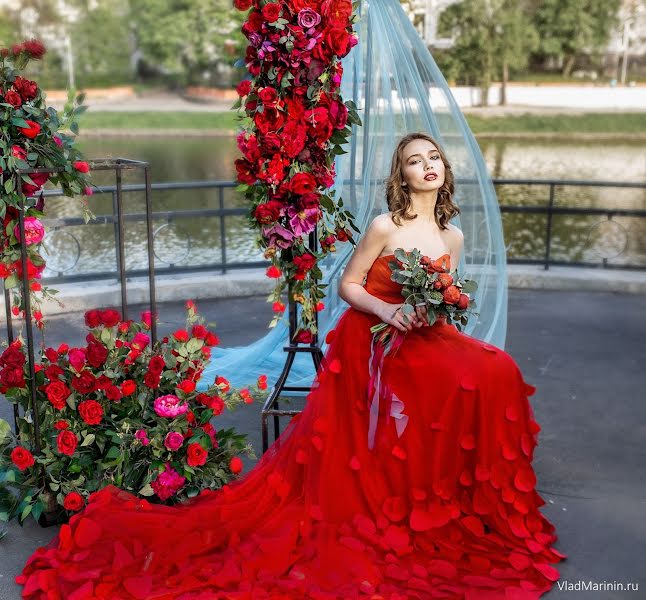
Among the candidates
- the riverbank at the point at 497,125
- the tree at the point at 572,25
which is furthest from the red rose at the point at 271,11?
the tree at the point at 572,25

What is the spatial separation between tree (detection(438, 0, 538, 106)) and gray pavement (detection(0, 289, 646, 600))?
72.9 feet

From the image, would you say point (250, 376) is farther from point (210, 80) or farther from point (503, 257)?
point (210, 80)

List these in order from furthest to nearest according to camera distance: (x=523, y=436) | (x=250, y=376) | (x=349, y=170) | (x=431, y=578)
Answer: (x=250, y=376), (x=349, y=170), (x=523, y=436), (x=431, y=578)

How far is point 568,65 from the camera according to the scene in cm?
3334

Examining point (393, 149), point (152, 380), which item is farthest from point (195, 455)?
point (393, 149)

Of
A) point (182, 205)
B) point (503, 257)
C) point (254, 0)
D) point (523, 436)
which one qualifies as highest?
point (254, 0)

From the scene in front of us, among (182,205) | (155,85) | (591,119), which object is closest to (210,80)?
(155,85)

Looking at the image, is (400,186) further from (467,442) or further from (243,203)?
(243,203)

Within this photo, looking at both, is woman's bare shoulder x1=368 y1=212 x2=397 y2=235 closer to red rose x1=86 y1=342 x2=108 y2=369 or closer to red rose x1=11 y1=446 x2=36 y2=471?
red rose x1=86 y1=342 x2=108 y2=369

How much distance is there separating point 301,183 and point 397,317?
846 mm

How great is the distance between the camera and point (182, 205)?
1969 cm

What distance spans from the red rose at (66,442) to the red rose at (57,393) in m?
0.12

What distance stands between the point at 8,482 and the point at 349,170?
253 centimetres

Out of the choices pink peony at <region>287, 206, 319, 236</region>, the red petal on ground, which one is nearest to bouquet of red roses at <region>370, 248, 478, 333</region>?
the red petal on ground
